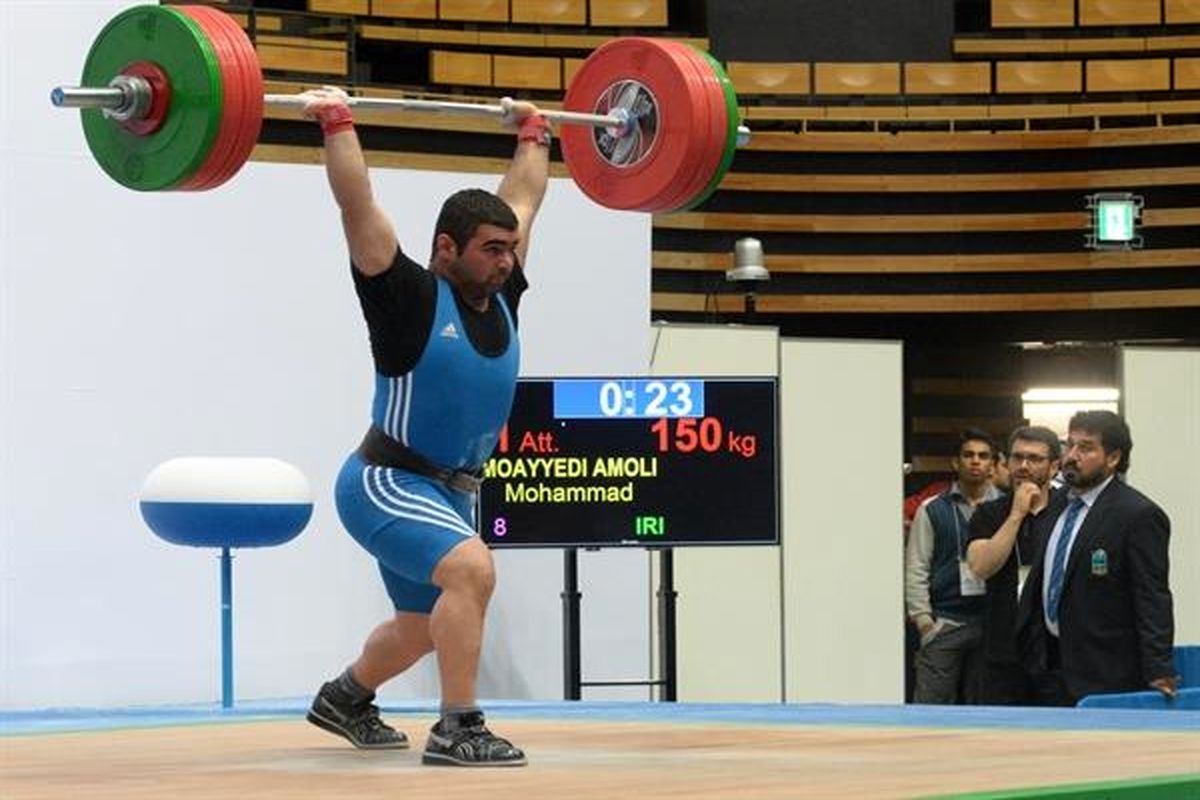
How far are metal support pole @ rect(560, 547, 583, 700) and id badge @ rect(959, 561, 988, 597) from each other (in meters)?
1.47

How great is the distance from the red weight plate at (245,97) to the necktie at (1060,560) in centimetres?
266

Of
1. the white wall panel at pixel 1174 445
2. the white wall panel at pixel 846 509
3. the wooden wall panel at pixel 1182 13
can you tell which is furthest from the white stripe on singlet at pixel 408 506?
the wooden wall panel at pixel 1182 13

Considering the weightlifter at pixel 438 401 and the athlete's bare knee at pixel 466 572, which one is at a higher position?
the weightlifter at pixel 438 401

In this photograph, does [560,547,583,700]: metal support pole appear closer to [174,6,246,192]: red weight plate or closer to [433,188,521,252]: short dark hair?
[174,6,246,192]: red weight plate

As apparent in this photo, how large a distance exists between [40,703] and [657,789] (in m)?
4.13

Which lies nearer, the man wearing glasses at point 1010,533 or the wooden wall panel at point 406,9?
the man wearing glasses at point 1010,533

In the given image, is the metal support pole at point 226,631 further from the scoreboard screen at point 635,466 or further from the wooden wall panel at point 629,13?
the wooden wall panel at point 629,13

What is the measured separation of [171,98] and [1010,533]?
3.57 m

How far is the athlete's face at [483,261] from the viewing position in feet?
13.8

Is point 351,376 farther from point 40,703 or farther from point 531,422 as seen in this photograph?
point 40,703

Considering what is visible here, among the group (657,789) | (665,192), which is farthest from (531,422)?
(657,789)

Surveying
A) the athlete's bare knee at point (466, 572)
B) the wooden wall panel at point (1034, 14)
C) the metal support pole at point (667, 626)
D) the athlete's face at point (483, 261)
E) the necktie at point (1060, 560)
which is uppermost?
the wooden wall panel at point (1034, 14)

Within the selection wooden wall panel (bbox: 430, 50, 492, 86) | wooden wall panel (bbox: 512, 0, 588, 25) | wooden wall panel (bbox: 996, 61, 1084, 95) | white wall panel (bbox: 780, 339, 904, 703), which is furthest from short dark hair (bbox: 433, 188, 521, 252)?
wooden wall panel (bbox: 996, 61, 1084, 95)

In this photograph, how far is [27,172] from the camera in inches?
283
